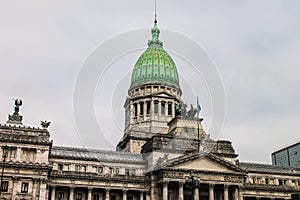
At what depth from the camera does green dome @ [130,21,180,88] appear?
463 feet

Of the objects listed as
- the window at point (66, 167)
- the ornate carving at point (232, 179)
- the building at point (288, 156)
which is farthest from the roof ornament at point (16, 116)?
the building at point (288, 156)

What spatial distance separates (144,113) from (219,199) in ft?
134

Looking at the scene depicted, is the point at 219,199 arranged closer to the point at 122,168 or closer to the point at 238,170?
the point at 238,170

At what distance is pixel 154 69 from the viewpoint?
5581 inches

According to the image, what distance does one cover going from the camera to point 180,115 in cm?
12119

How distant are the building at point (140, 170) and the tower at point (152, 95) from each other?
701cm

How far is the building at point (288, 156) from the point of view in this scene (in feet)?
583

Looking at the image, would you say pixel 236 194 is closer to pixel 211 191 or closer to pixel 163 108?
pixel 211 191

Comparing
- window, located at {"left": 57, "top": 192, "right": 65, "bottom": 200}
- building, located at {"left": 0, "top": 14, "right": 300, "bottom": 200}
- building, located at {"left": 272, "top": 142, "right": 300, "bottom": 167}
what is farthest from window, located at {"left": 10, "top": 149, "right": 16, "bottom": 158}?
building, located at {"left": 272, "top": 142, "right": 300, "bottom": 167}

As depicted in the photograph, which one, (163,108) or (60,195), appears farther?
(163,108)

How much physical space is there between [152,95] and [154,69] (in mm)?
9710

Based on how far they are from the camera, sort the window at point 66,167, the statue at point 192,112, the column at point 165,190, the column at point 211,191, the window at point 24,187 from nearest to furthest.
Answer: the window at point 24,187
the column at point 165,190
the column at point 211,191
the window at point 66,167
the statue at point 192,112

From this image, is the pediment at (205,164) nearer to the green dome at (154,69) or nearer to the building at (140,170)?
the building at (140,170)

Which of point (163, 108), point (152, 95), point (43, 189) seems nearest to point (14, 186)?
point (43, 189)
